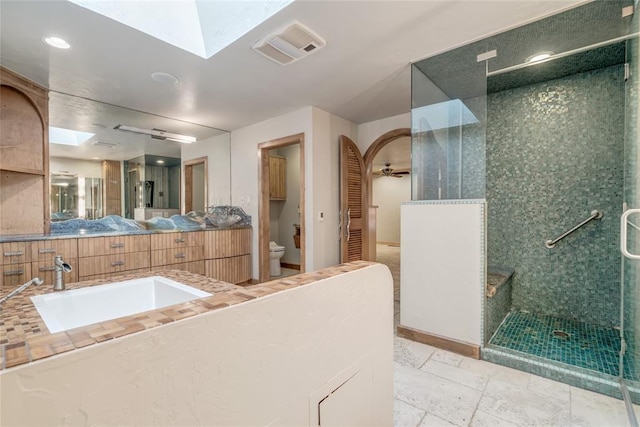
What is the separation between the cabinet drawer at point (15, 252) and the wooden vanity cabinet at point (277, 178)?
3248 millimetres

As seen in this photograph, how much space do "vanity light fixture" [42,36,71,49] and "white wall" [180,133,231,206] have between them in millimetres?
2230

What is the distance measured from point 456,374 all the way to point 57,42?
3636 mm

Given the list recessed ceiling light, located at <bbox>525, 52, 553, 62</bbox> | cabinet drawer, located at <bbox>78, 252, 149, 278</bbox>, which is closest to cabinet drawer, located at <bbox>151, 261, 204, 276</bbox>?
cabinet drawer, located at <bbox>78, 252, 149, 278</bbox>

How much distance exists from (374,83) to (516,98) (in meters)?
1.49

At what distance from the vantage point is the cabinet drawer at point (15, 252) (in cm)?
224

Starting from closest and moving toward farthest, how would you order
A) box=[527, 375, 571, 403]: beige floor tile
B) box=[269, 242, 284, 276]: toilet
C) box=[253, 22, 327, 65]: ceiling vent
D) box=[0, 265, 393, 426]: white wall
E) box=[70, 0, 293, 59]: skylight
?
box=[0, 265, 393, 426]: white wall, box=[527, 375, 571, 403]: beige floor tile, box=[70, 0, 293, 59]: skylight, box=[253, 22, 327, 65]: ceiling vent, box=[269, 242, 284, 276]: toilet

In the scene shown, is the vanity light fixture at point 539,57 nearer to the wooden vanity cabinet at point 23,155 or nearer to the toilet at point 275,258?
the toilet at point 275,258

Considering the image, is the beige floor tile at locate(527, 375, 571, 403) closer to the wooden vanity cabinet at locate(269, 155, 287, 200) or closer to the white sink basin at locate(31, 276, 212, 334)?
the white sink basin at locate(31, 276, 212, 334)

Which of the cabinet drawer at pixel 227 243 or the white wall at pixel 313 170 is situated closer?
the white wall at pixel 313 170

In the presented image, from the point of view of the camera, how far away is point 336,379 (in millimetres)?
938

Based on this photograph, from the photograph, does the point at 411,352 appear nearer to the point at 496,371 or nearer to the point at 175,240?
the point at 496,371

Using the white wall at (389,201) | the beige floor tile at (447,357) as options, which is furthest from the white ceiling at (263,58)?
the white wall at (389,201)

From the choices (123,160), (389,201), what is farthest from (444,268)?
(389,201)

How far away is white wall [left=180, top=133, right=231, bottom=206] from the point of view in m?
4.33
